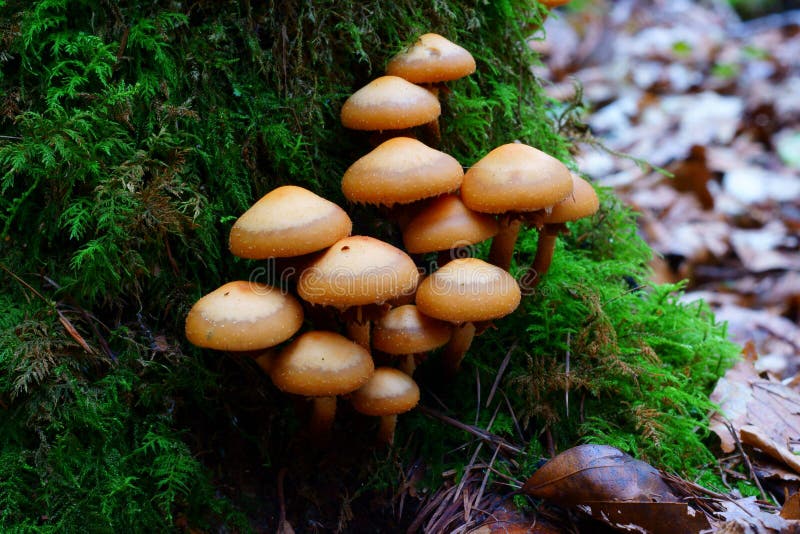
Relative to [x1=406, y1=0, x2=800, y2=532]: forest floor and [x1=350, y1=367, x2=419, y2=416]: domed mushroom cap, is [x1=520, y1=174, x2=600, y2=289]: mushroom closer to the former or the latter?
[x1=350, y1=367, x2=419, y2=416]: domed mushroom cap

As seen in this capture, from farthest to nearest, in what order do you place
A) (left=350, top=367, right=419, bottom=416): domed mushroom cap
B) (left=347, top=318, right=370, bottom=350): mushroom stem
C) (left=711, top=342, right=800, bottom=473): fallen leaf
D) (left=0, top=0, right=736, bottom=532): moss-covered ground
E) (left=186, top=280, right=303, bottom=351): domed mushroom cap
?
(left=711, top=342, right=800, bottom=473): fallen leaf < (left=347, top=318, right=370, bottom=350): mushroom stem < (left=350, top=367, right=419, bottom=416): domed mushroom cap < (left=0, top=0, right=736, bottom=532): moss-covered ground < (left=186, top=280, right=303, bottom=351): domed mushroom cap

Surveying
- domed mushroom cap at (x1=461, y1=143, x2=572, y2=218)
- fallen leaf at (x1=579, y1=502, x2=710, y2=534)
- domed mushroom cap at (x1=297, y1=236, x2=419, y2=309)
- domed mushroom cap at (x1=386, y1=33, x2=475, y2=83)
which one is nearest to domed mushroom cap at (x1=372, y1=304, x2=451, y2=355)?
domed mushroom cap at (x1=297, y1=236, x2=419, y2=309)

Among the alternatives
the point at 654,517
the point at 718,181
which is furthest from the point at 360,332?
the point at 718,181

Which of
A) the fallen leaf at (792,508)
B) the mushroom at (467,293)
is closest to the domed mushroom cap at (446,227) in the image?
the mushroom at (467,293)

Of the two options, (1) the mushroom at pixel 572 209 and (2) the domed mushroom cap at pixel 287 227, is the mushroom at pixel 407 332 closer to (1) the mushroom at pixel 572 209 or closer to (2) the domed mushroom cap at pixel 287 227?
(2) the domed mushroom cap at pixel 287 227

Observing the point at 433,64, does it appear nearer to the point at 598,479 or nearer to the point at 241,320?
the point at 241,320

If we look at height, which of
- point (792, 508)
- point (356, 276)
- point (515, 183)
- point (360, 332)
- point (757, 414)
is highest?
point (515, 183)

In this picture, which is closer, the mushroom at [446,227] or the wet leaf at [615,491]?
the wet leaf at [615,491]
